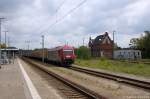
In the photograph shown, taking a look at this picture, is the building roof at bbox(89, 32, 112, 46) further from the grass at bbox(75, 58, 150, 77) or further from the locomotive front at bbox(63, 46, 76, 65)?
the grass at bbox(75, 58, 150, 77)

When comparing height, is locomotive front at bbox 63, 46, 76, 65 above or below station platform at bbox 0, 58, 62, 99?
above

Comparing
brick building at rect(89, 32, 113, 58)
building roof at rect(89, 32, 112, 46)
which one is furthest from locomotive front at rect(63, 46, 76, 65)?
building roof at rect(89, 32, 112, 46)

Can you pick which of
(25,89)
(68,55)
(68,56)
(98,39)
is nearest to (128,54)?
(98,39)

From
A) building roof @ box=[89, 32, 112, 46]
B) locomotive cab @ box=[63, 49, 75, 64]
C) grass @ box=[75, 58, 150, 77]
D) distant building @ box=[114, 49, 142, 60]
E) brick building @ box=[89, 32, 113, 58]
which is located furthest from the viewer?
building roof @ box=[89, 32, 112, 46]

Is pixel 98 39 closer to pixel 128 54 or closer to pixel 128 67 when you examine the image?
pixel 128 54

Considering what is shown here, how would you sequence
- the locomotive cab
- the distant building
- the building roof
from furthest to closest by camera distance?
the building roof
the distant building
the locomotive cab

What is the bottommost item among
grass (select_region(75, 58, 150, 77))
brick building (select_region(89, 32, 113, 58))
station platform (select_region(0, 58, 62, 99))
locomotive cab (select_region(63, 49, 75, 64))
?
station platform (select_region(0, 58, 62, 99))

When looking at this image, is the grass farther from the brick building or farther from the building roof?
the building roof

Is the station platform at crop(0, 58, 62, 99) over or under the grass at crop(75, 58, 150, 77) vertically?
under

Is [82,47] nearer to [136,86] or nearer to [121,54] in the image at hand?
[121,54]

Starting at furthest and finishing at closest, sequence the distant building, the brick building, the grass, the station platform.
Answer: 1. the brick building
2. the distant building
3. the grass
4. the station platform

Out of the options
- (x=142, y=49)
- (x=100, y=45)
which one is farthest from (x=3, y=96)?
(x=100, y=45)

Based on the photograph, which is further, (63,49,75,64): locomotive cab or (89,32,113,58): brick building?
Result: (89,32,113,58): brick building

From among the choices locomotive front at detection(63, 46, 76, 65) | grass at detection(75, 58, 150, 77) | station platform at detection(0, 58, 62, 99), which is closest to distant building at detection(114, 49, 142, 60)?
locomotive front at detection(63, 46, 76, 65)
